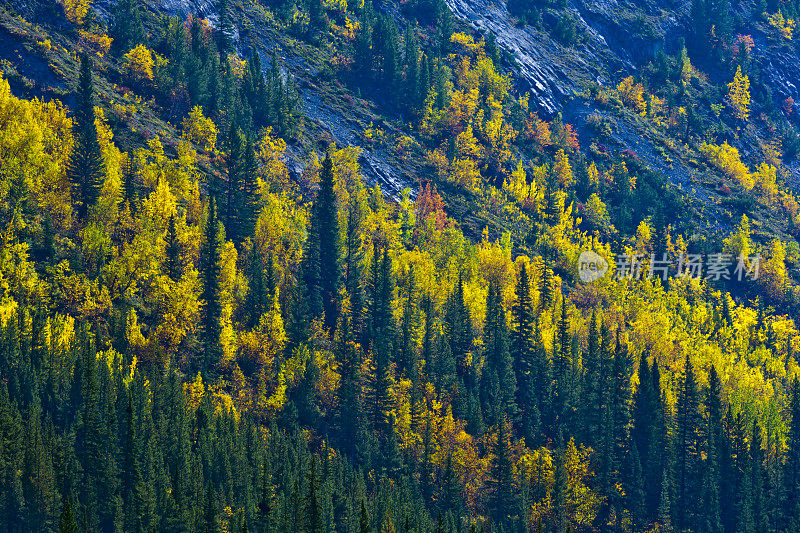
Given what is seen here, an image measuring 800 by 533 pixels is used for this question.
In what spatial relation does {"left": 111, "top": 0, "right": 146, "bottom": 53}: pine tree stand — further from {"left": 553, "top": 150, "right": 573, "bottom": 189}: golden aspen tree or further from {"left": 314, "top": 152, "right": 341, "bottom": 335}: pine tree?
{"left": 553, "top": 150, "right": 573, "bottom": 189}: golden aspen tree

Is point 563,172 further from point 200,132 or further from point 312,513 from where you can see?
point 312,513

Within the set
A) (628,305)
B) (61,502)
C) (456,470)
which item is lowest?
(61,502)

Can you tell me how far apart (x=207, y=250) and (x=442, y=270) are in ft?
110

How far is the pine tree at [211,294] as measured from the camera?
11919 cm

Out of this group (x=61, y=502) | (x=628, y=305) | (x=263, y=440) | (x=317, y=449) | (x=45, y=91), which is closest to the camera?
(x=61, y=502)

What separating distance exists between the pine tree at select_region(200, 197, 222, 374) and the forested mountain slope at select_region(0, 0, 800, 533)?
→ 0.29 m

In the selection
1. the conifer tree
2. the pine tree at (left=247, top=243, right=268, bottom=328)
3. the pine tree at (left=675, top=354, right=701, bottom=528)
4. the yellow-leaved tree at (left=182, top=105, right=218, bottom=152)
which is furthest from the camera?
the yellow-leaved tree at (left=182, top=105, right=218, bottom=152)

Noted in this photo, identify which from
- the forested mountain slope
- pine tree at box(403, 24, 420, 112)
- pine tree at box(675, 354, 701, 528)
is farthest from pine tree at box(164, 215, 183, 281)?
pine tree at box(403, 24, 420, 112)

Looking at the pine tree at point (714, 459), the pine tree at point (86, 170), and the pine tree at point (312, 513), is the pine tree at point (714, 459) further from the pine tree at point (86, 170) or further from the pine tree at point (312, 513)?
the pine tree at point (86, 170)

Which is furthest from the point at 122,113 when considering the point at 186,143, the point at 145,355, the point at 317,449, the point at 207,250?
the point at 317,449

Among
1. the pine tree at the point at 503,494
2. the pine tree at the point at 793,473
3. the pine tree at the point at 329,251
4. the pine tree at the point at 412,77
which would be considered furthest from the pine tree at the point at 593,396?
the pine tree at the point at 412,77

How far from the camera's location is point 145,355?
11481 centimetres

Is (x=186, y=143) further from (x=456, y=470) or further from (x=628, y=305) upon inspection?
(x=628, y=305)

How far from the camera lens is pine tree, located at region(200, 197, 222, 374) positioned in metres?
119
